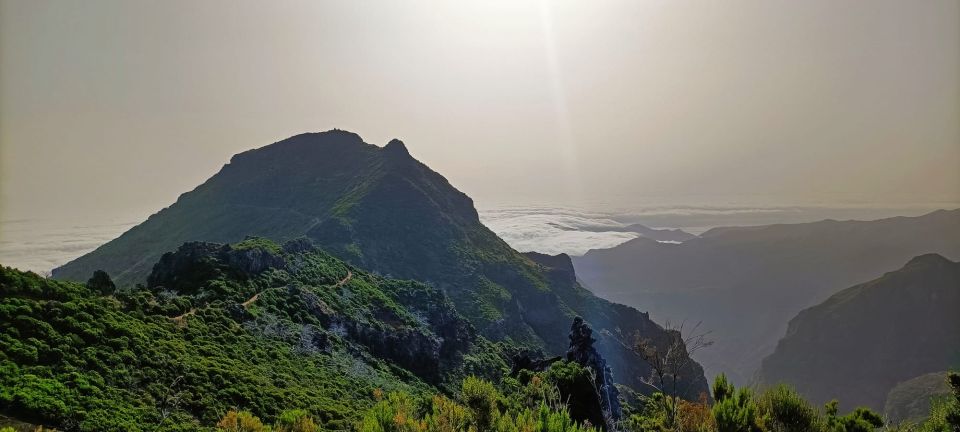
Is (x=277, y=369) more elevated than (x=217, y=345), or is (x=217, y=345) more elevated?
(x=217, y=345)

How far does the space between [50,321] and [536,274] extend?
126496mm

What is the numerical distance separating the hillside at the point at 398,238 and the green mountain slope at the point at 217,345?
133 feet

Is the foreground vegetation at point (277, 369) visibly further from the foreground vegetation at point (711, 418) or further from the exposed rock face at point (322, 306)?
the exposed rock face at point (322, 306)

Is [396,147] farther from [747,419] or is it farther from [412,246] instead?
[747,419]

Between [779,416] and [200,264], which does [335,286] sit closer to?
[200,264]

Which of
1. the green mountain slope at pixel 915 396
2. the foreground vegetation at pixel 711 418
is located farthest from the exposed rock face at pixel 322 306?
the green mountain slope at pixel 915 396

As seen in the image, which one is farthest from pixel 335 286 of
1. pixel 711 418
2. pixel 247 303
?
pixel 711 418

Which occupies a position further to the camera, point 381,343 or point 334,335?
point 381,343

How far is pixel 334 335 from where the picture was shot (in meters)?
57.7

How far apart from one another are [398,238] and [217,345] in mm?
95433

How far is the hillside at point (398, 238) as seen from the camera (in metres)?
122

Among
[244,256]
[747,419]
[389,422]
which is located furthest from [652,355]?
[244,256]

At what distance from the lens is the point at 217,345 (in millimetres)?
40812

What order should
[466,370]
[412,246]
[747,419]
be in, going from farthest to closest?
[412,246], [466,370], [747,419]
